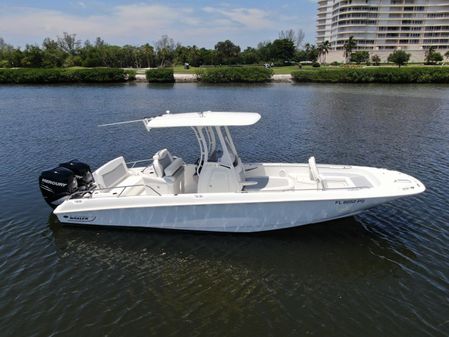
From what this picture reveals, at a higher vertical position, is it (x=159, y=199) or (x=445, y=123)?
(x=159, y=199)

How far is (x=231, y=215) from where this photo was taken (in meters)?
9.34

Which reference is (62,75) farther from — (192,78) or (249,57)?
(249,57)

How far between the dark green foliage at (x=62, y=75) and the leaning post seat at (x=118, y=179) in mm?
62124

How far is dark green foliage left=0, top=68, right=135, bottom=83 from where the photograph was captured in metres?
64.7

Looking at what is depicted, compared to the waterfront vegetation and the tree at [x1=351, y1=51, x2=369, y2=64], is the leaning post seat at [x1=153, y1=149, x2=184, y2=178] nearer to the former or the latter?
the waterfront vegetation

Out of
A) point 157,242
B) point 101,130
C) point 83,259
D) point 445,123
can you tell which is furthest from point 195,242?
point 445,123

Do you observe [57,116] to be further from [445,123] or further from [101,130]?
[445,123]

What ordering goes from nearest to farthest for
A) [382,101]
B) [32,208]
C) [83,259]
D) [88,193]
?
[83,259] → [88,193] → [32,208] → [382,101]

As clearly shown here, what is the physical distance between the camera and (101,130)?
80.0ft

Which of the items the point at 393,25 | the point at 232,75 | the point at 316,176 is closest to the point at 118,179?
the point at 316,176

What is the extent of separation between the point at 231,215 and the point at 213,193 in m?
0.74

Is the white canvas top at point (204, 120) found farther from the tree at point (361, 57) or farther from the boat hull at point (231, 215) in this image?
the tree at point (361, 57)

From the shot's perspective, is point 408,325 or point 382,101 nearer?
point 408,325

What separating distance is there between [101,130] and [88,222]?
15.6 meters
